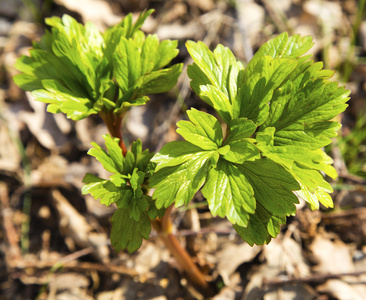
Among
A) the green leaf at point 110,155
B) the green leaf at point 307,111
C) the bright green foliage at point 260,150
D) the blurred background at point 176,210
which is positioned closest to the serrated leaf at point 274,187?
the bright green foliage at point 260,150

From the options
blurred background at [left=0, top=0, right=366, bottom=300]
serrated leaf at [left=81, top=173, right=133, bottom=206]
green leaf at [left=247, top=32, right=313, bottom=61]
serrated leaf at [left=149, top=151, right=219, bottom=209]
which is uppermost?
green leaf at [left=247, top=32, right=313, bottom=61]

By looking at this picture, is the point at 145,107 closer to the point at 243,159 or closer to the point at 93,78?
the point at 93,78

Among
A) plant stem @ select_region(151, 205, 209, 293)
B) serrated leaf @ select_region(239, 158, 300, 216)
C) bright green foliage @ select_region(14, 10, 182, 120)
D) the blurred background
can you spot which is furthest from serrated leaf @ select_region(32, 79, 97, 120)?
the blurred background

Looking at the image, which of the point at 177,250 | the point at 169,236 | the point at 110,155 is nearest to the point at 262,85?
the point at 110,155

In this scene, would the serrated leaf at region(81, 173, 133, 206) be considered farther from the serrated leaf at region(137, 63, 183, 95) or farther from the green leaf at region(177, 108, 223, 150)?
the serrated leaf at region(137, 63, 183, 95)

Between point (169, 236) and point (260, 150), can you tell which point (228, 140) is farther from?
point (169, 236)

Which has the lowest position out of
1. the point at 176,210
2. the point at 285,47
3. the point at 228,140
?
the point at 176,210

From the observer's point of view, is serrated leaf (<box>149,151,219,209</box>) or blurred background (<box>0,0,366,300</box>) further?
blurred background (<box>0,0,366,300</box>)
